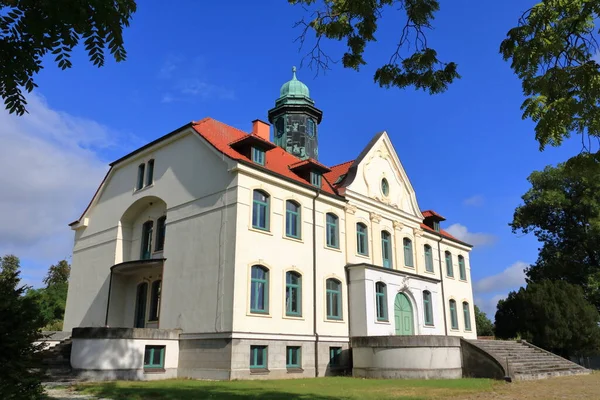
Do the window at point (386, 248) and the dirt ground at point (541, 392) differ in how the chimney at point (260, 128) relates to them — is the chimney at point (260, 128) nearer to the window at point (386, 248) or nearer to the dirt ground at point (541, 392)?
the window at point (386, 248)

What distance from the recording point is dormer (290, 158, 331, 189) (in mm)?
23656

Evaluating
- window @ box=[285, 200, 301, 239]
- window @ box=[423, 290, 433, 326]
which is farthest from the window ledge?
Answer: window @ box=[423, 290, 433, 326]

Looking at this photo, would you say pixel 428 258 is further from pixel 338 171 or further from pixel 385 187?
pixel 338 171

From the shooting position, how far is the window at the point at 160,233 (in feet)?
76.4

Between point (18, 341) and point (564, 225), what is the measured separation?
43308mm

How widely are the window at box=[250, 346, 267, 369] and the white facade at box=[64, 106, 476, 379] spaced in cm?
21

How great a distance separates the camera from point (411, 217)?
95.6ft

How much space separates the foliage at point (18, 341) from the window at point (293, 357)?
1461cm

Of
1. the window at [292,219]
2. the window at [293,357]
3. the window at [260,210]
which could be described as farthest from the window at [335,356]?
the window at [260,210]

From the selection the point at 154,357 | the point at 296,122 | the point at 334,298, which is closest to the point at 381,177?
the point at 296,122

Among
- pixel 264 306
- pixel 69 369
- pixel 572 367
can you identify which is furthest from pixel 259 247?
pixel 572 367

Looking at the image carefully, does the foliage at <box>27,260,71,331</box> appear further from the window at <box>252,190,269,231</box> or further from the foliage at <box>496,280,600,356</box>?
the foliage at <box>496,280,600,356</box>

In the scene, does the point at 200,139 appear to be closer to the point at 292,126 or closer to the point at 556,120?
the point at 292,126

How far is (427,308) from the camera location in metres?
27.5
